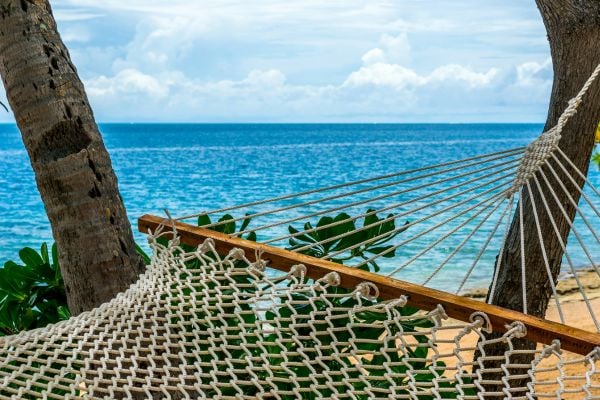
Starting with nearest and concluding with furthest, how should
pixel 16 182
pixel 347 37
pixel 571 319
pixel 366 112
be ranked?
pixel 571 319 → pixel 16 182 → pixel 347 37 → pixel 366 112

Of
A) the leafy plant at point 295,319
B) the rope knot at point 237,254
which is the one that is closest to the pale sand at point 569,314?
the leafy plant at point 295,319

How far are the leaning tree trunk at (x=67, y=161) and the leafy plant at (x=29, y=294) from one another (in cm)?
54

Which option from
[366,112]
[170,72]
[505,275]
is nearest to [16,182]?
[170,72]

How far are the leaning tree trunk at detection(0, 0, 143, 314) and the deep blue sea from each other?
8.96m

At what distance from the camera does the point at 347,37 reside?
35.0m

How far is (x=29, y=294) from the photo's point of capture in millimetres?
2256

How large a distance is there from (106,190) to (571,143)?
1403 mm

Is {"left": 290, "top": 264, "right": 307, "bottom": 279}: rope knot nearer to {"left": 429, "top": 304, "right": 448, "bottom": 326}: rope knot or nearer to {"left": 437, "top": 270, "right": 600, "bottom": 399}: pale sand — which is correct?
{"left": 429, "top": 304, "right": 448, "bottom": 326}: rope knot

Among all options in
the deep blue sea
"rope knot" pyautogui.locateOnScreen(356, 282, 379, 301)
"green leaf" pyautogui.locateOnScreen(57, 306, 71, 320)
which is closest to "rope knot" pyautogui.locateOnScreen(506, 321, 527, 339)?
"rope knot" pyautogui.locateOnScreen(356, 282, 379, 301)

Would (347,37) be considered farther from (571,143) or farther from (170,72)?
(571,143)

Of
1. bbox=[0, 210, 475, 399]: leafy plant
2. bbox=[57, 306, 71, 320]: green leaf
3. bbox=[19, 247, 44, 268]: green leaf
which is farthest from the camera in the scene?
bbox=[19, 247, 44, 268]: green leaf

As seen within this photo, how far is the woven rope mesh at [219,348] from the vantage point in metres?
1.44

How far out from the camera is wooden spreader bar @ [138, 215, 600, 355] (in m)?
1.43

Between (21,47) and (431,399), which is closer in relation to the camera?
(431,399)
